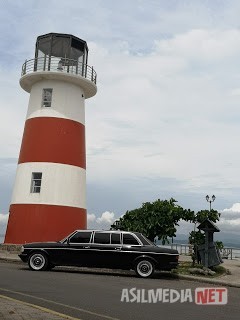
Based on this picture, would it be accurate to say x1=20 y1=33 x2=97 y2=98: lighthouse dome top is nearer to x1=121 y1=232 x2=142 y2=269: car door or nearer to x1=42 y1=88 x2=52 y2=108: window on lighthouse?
x1=42 y1=88 x2=52 y2=108: window on lighthouse

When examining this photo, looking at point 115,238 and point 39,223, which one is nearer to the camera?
point 115,238

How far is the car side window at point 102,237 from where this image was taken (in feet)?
51.7

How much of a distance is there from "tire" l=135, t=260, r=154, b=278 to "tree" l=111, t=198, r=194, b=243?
569 cm

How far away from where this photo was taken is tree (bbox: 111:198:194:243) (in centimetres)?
2084

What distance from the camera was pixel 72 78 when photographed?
24.2m

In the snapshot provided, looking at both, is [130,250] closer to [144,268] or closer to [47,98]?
[144,268]

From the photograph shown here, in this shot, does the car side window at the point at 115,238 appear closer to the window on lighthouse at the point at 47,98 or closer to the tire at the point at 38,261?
the tire at the point at 38,261

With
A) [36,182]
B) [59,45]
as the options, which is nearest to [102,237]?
[36,182]

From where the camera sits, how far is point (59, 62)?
24344mm

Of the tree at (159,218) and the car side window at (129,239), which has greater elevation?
the tree at (159,218)

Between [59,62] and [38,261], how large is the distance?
12.4m

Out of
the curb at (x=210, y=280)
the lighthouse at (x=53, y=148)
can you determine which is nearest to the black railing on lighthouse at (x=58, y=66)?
the lighthouse at (x=53, y=148)

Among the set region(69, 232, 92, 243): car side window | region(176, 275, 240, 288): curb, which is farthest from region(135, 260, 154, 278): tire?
region(69, 232, 92, 243): car side window

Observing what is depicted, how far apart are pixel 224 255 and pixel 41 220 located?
1467 centimetres
